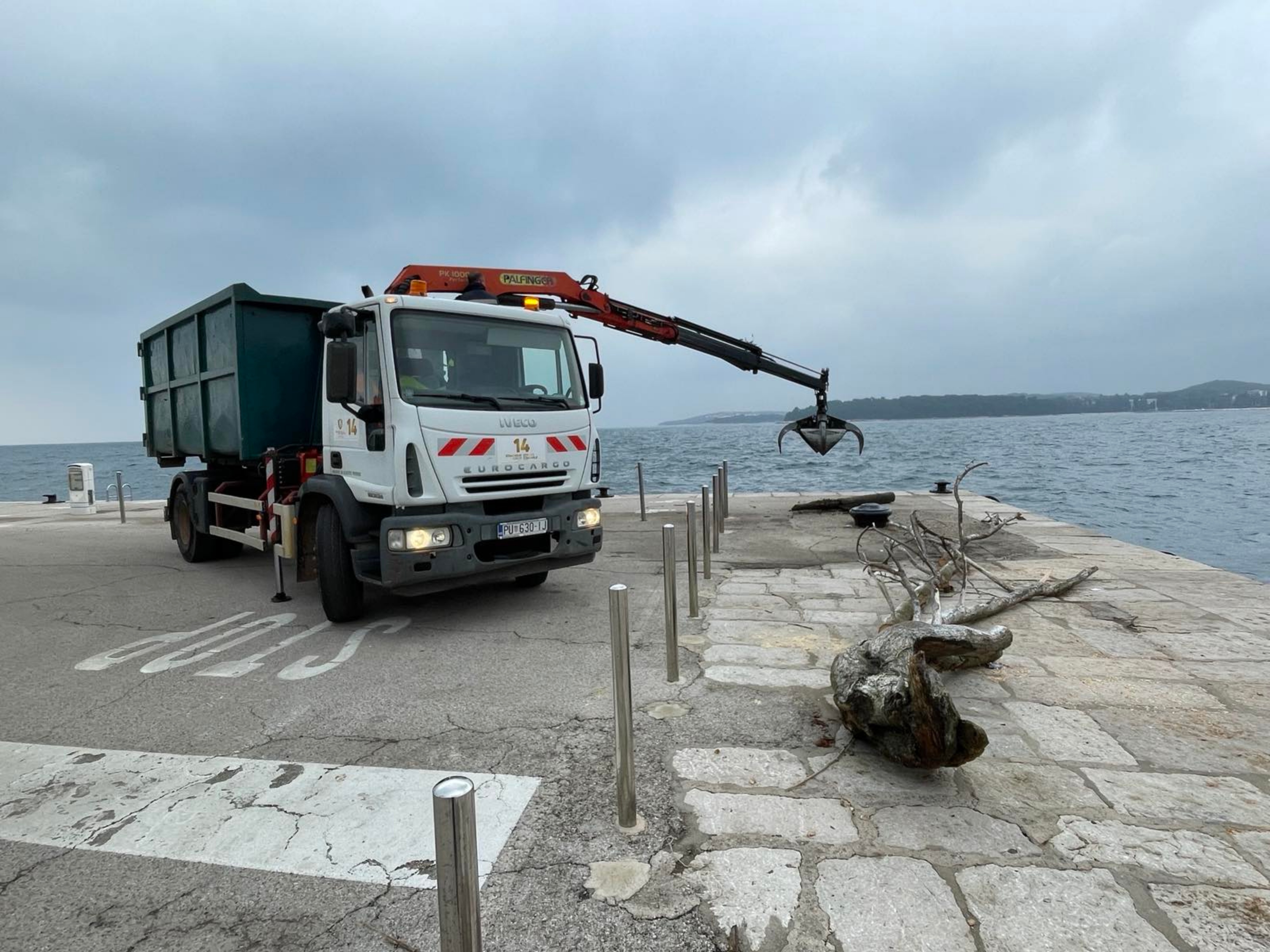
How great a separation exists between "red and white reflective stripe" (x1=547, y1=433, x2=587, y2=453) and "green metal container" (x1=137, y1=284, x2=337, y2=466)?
253 centimetres

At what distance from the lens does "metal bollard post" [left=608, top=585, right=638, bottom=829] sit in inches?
110

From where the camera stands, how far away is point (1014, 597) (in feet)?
20.1

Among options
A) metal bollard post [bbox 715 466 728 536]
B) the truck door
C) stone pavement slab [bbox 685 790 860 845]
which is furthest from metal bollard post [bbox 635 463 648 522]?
stone pavement slab [bbox 685 790 860 845]

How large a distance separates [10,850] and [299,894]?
4.35 ft

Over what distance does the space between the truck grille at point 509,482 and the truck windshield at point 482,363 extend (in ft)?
1.81

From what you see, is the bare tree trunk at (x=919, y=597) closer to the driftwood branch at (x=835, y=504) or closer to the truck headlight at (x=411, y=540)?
the truck headlight at (x=411, y=540)

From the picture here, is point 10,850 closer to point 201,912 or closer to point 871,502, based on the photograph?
point 201,912

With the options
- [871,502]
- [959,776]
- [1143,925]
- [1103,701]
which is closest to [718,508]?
Result: [871,502]

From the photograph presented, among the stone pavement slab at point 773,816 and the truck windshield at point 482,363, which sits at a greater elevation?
the truck windshield at point 482,363

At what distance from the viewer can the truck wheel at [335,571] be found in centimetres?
585

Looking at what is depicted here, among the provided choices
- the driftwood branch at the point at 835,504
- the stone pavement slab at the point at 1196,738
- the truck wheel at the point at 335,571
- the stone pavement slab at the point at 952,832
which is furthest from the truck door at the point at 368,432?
the driftwood branch at the point at 835,504

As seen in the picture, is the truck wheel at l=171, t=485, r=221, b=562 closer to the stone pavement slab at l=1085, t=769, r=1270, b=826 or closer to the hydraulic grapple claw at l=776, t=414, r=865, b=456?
the hydraulic grapple claw at l=776, t=414, r=865, b=456

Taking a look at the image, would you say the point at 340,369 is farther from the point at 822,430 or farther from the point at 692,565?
the point at 822,430

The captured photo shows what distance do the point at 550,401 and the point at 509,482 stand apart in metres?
0.86
